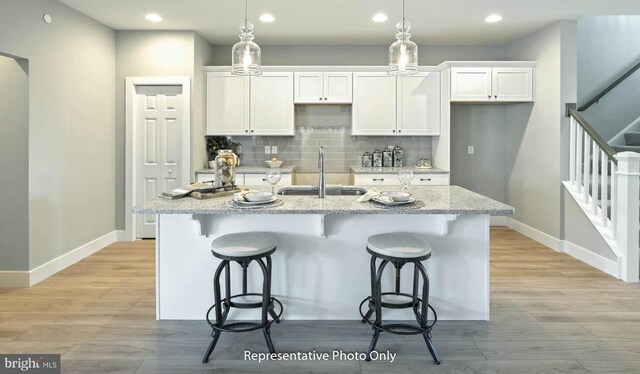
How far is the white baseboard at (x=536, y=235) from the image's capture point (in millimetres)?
4980

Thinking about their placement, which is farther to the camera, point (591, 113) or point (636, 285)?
point (591, 113)

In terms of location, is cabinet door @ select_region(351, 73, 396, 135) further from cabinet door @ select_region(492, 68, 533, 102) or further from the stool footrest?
the stool footrest

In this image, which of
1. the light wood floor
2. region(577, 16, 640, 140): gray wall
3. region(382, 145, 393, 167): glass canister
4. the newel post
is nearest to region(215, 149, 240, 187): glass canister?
the light wood floor

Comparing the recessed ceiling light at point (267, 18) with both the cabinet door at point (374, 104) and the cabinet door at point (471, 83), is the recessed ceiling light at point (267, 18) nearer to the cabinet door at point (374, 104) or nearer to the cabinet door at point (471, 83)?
the cabinet door at point (374, 104)

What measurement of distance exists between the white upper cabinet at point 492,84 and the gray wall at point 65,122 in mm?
4237

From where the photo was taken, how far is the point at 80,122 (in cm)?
462

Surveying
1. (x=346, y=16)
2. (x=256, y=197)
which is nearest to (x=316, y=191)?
(x=256, y=197)

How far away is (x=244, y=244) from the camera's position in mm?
2539

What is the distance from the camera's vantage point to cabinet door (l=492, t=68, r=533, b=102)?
543 cm

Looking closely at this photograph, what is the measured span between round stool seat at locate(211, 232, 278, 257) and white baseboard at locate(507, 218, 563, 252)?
147 inches

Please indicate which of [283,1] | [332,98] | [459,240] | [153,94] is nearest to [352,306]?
[459,240]

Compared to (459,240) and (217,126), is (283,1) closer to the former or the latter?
(217,126)

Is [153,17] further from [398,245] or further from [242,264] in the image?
[398,245]

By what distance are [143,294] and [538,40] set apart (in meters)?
5.21
